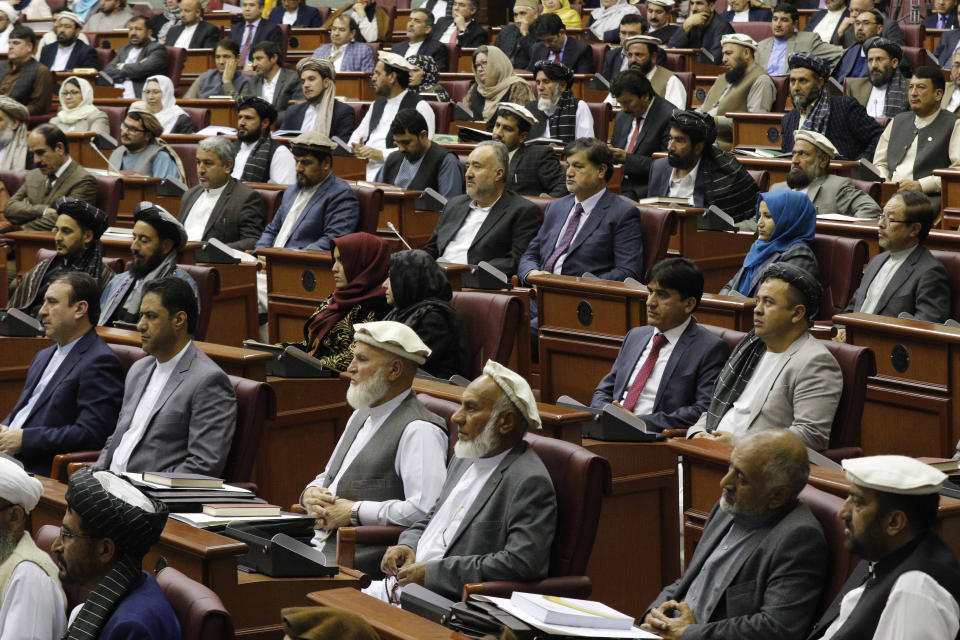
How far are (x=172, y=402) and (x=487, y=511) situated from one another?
1.13 metres

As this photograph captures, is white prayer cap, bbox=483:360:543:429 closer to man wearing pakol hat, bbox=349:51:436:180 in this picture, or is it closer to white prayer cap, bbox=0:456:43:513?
white prayer cap, bbox=0:456:43:513

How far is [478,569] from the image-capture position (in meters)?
2.91

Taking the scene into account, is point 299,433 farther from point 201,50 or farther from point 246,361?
point 201,50

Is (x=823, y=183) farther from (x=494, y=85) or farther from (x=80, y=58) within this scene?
(x=80, y=58)

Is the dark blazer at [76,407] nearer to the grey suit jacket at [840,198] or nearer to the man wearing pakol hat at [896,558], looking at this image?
the man wearing pakol hat at [896,558]

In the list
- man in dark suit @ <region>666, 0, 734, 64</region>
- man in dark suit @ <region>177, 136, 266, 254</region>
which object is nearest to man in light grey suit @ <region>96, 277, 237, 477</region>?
man in dark suit @ <region>177, 136, 266, 254</region>

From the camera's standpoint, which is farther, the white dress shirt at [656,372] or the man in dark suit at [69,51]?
the man in dark suit at [69,51]

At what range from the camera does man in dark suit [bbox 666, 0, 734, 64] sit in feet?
31.2

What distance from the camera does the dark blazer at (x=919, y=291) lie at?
429cm

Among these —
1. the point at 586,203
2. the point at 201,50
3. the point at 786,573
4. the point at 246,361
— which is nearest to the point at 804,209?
the point at 586,203

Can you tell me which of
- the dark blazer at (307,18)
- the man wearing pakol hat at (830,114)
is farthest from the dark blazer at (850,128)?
the dark blazer at (307,18)

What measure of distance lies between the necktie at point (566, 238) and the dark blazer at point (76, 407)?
1866 millimetres

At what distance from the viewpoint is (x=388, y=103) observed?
7785 millimetres

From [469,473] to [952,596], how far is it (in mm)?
1195
